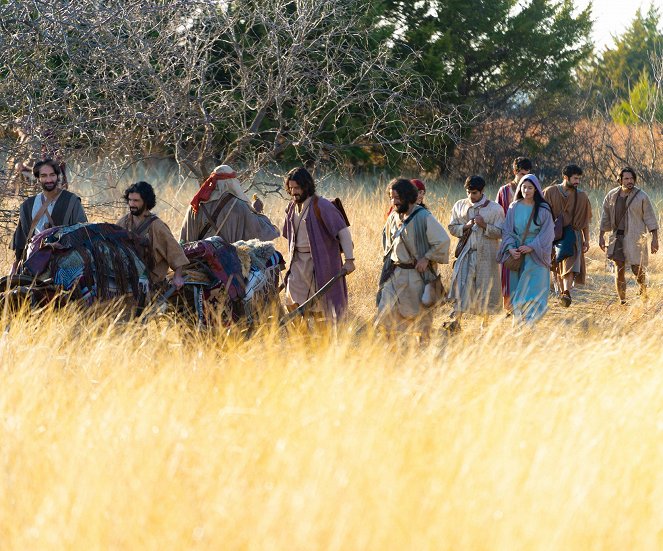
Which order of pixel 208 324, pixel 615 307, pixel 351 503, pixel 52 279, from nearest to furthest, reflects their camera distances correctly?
pixel 351 503 < pixel 52 279 < pixel 208 324 < pixel 615 307

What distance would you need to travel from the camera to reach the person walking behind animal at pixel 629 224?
11.1m

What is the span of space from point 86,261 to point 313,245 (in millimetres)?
2248

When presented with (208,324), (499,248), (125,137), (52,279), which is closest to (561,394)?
(208,324)

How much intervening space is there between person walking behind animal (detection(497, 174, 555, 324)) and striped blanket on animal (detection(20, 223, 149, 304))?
3873 mm

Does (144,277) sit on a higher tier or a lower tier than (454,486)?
higher

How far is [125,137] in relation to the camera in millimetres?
9648

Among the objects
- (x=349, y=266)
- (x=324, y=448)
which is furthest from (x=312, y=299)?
(x=324, y=448)

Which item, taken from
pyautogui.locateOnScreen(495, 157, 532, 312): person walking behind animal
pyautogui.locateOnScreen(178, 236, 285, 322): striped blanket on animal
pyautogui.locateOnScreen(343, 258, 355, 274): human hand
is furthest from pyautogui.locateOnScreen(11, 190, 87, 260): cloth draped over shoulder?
pyautogui.locateOnScreen(495, 157, 532, 312): person walking behind animal

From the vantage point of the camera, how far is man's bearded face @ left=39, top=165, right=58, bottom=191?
274 inches

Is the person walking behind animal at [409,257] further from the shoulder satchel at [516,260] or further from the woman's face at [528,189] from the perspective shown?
the woman's face at [528,189]

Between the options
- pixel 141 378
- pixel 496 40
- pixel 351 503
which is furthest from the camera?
pixel 496 40

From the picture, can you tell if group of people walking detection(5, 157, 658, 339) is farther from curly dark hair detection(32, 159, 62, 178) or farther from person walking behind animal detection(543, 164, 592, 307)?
person walking behind animal detection(543, 164, 592, 307)

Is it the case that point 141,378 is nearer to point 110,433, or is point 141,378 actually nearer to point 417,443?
point 110,433

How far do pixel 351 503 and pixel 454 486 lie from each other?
1.39 ft
